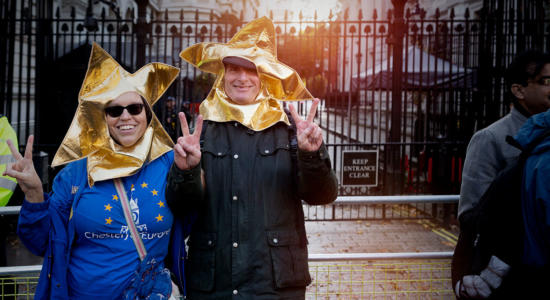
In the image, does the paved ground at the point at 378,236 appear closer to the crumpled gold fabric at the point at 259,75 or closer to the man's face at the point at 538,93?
the man's face at the point at 538,93

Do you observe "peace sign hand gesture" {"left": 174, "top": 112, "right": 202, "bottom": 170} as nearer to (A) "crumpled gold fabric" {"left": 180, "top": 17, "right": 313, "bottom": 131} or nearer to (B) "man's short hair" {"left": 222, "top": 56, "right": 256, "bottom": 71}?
(A) "crumpled gold fabric" {"left": 180, "top": 17, "right": 313, "bottom": 131}

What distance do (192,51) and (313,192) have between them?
1.26m

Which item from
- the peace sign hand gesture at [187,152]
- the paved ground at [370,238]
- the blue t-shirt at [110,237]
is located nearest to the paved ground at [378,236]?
the paved ground at [370,238]

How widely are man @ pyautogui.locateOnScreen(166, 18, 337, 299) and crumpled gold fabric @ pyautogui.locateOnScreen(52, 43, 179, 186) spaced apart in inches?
11.9

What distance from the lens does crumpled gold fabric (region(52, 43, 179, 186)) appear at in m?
2.27

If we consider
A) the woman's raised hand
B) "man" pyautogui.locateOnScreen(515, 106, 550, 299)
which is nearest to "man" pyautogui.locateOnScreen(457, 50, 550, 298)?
"man" pyautogui.locateOnScreen(515, 106, 550, 299)

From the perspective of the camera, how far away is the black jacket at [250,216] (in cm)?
208

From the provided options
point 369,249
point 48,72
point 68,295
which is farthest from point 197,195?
point 48,72

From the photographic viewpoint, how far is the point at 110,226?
2148 mm

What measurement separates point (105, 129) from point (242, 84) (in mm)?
826

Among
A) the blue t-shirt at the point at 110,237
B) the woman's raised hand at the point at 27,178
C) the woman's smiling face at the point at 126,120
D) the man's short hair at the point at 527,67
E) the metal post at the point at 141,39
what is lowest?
the blue t-shirt at the point at 110,237

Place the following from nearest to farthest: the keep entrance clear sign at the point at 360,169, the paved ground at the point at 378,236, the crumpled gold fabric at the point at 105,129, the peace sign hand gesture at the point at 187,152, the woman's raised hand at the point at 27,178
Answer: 1. the peace sign hand gesture at the point at 187,152
2. the woman's raised hand at the point at 27,178
3. the crumpled gold fabric at the point at 105,129
4. the paved ground at the point at 378,236
5. the keep entrance clear sign at the point at 360,169

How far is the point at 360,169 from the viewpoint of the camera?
23.9 feet

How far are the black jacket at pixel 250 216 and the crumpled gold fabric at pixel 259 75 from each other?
187mm
